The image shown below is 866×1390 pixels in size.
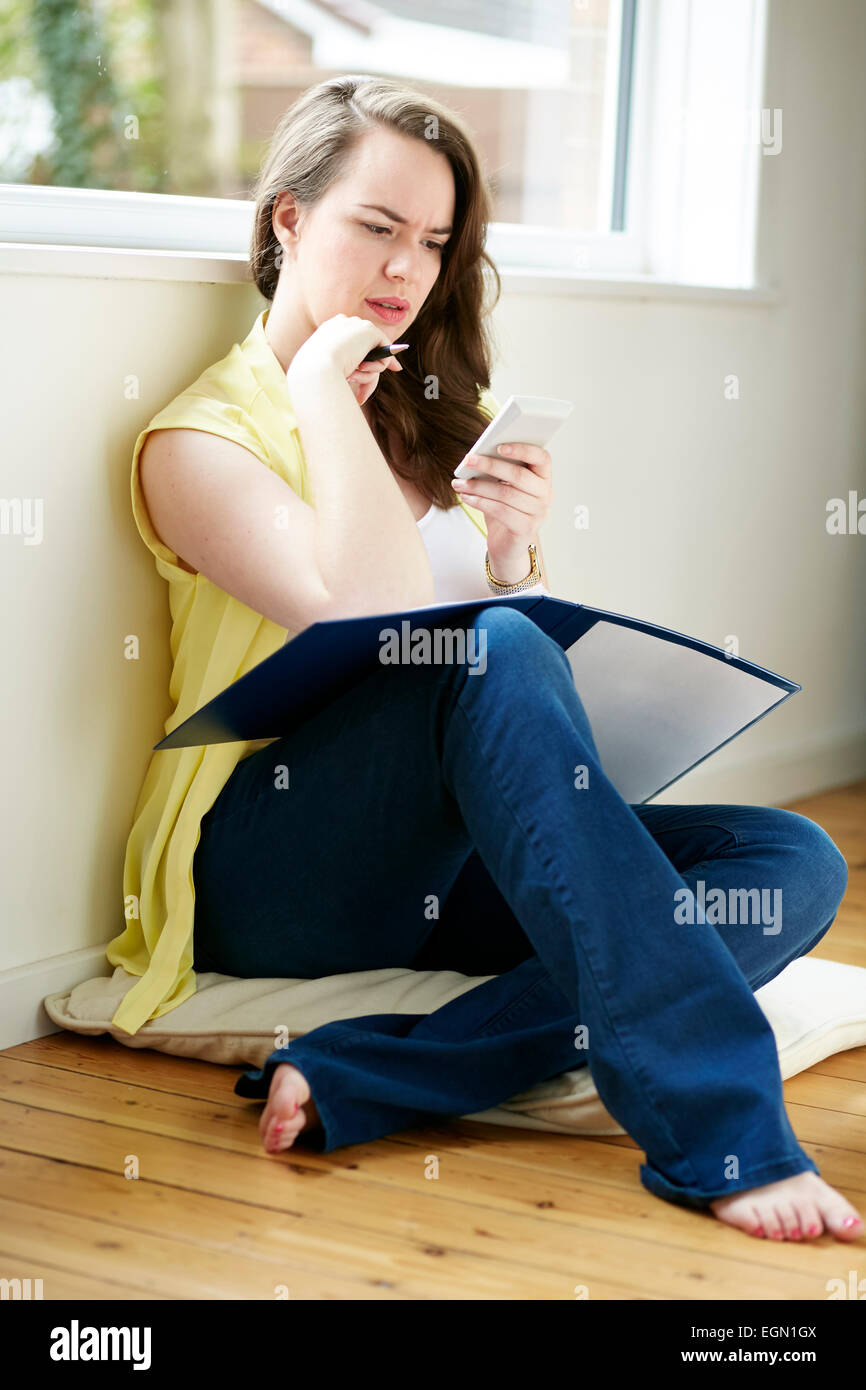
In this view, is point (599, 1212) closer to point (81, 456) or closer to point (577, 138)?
point (81, 456)

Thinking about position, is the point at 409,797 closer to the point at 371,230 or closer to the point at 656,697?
the point at 656,697

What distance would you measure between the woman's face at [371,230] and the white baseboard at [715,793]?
0.71 m

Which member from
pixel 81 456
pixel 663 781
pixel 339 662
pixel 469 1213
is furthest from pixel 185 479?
pixel 469 1213

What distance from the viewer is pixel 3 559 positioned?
142 centimetres

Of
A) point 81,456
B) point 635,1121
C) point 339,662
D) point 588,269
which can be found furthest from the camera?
point 588,269

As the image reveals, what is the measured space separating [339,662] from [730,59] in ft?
5.28

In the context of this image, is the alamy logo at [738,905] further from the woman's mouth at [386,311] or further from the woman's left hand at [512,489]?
the woman's mouth at [386,311]

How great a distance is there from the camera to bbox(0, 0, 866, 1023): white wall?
1.46 metres

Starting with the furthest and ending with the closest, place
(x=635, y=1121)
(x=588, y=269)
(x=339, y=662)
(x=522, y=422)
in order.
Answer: (x=588, y=269) < (x=522, y=422) < (x=339, y=662) < (x=635, y=1121)

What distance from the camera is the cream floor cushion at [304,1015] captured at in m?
1.41

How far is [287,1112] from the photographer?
122 centimetres

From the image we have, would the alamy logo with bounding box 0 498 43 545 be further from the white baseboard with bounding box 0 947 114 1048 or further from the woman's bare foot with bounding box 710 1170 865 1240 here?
the woman's bare foot with bounding box 710 1170 865 1240
